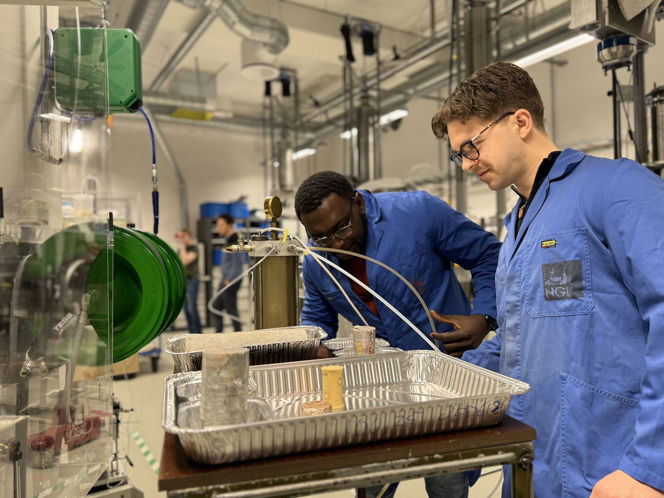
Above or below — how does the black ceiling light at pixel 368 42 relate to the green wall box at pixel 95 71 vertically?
above

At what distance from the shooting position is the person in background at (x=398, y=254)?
1.35 meters

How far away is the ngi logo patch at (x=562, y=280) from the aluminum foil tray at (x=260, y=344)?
1.73 ft

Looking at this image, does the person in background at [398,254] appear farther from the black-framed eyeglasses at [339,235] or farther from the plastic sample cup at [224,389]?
the plastic sample cup at [224,389]

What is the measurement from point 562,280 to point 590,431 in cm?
26

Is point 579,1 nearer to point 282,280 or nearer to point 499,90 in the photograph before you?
point 499,90

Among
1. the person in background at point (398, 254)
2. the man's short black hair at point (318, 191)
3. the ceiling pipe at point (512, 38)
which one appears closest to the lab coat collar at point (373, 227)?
the person in background at point (398, 254)

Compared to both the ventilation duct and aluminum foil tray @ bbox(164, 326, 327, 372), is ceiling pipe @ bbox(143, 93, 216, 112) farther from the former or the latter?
aluminum foil tray @ bbox(164, 326, 327, 372)

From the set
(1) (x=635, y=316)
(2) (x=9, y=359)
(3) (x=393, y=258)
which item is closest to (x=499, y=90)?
(1) (x=635, y=316)

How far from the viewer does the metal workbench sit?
552mm

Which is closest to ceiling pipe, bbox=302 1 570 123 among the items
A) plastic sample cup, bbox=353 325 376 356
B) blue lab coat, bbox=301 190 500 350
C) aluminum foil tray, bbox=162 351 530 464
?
blue lab coat, bbox=301 190 500 350

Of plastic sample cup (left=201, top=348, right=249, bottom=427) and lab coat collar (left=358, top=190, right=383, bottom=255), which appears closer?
plastic sample cup (left=201, top=348, right=249, bottom=427)

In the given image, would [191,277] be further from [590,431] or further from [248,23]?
[590,431]

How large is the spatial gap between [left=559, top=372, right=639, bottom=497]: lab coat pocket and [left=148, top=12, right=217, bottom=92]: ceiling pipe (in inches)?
157

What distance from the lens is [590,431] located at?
795mm
